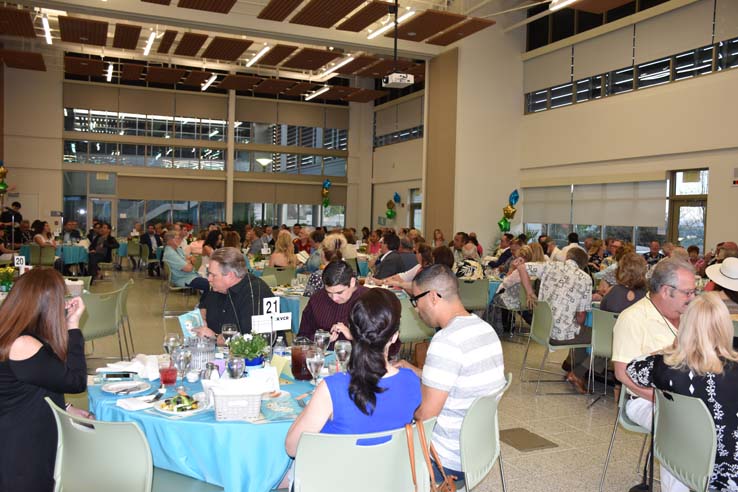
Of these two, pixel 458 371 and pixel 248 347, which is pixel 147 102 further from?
pixel 458 371

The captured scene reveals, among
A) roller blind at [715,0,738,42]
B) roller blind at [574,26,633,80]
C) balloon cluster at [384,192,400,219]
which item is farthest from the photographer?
balloon cluster at [384,192,400,219]

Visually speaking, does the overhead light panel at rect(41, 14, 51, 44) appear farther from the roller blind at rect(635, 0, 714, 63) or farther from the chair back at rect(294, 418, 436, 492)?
the chair back at rect(294, 418, 436, 492)

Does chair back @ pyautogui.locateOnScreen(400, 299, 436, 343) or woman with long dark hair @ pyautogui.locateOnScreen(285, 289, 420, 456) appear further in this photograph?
chair back @ pyautogui.locateOnScreen(400, 299, 436, 343)

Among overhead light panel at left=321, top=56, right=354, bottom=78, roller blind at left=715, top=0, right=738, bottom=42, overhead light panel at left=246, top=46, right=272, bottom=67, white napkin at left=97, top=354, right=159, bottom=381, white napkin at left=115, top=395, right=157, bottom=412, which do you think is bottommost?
white napkin at left=115, top=395, right=157, bottom=412

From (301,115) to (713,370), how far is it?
2076 centimetres

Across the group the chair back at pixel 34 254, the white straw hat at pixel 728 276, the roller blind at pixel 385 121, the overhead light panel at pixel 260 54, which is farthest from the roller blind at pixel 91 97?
the white straw hat at pixel 728 276

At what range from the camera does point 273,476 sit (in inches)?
97.2

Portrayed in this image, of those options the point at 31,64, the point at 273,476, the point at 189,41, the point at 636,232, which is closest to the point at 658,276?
the point at 273,476

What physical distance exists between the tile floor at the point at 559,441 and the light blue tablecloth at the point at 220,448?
68.1 inches

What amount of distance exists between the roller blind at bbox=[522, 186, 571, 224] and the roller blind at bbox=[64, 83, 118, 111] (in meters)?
13.3

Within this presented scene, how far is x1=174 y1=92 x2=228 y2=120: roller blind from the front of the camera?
20828 mm

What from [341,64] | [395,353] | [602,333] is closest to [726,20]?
[602,333]

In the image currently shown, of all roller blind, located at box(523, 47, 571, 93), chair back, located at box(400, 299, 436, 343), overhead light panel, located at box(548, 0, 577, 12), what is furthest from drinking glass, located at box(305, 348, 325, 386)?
roller blind, located at box(523, 47, 571, 93)

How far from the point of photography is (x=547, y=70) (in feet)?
47.6
